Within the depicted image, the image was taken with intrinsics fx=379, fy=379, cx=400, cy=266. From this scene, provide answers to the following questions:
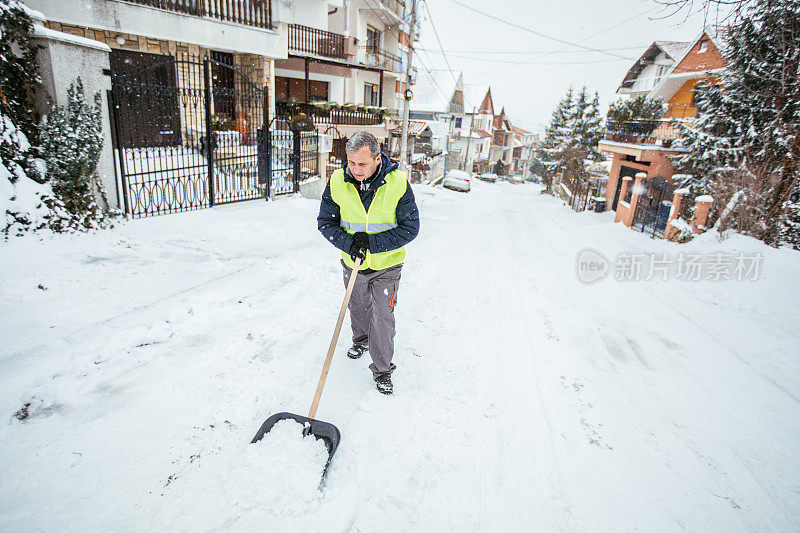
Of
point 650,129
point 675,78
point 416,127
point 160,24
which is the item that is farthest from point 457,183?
point 160,24

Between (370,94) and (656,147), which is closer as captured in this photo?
(656,147)

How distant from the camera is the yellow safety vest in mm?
2699

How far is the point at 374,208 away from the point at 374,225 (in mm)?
125

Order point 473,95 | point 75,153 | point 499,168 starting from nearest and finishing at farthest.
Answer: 1. point 75,153
2. point 473,95
3. point 499,168

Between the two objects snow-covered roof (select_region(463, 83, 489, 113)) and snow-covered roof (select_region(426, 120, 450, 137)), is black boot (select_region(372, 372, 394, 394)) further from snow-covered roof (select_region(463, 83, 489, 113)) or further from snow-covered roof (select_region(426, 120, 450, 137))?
snow-covered roof (select_region(463, 83, 489, 113))

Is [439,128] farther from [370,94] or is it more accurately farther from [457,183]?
[457,183]

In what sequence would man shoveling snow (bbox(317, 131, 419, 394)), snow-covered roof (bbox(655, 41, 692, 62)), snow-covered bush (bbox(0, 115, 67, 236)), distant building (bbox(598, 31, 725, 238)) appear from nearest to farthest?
man shoveling snow (bbox(317, 131, 419, 394)) → snow-covered bush (bbox(0, 115, 67, 236)) → distant building (bbox(598, 31, 725, 238)) → snow-covered roof (bbox(655, 41, 692, 62))

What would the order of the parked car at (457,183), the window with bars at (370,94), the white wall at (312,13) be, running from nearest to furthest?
the white wall at (312,13) → the parked car at (457,183) → the window with bars at (370,94)

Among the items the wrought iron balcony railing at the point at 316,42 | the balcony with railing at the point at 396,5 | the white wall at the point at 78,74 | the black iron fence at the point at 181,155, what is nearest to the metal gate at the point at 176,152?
the black iron fence at the point at 181,155

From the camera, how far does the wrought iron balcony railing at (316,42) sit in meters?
17.9

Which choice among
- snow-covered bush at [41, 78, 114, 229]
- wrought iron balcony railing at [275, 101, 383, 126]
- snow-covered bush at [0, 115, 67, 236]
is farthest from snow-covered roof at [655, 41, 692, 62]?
snow-covered bush at [0, 115, 67, 236]

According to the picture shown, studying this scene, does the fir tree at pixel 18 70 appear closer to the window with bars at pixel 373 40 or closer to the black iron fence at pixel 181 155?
the black iron fence at pixel 181 155

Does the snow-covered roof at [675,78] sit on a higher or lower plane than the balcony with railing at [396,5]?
lower

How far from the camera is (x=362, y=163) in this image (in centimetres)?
256
